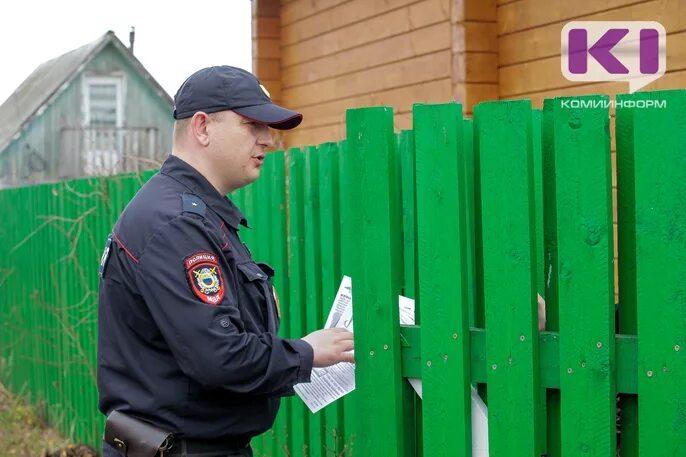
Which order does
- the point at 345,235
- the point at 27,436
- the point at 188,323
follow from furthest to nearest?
the point at 27,436
the point at 345,235
the point at 188,323

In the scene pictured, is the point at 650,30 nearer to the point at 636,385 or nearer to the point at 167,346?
the point at 636,385

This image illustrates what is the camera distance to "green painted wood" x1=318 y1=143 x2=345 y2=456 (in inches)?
174

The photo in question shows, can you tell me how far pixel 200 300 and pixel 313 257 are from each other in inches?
80.4

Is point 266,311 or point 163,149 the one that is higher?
point 163,149

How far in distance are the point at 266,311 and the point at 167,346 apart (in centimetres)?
32

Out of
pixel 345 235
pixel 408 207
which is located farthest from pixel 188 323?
pixel 345 235

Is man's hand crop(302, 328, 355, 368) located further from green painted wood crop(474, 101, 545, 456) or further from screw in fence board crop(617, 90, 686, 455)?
screw in fence board crop(617, 90, 686, 455)

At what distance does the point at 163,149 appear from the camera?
116 feet

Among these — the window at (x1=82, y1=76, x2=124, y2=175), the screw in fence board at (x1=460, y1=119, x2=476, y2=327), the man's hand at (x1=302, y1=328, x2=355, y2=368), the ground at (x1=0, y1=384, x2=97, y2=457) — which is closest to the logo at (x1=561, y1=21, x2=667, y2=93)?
the screw in fence board at (x1=460, y1=119, x2=476, y2=327)

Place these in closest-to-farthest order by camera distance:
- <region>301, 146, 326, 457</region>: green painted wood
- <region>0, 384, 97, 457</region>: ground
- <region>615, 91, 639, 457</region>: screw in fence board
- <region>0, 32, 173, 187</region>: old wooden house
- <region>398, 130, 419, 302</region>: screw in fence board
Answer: <region>615, 91, 639, 457</region>: screw in fence board, <region>398, 130, 419, 302</region>: screw in fence board, <region>301, 146, 326, 457</region>: green painted wood, <region>0, 384, 97, 457</region>: ground, <region>0, 32, 173, 187</region>: old wooden house

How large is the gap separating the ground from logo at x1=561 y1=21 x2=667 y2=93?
446 cm

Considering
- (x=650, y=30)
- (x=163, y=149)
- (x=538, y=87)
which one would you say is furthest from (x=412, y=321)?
(x=163, y=149)

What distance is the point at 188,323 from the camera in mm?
2605

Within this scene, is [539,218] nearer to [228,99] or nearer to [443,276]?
[443,276]
